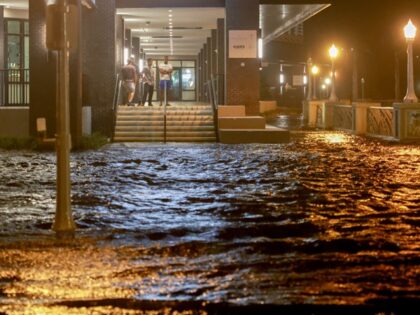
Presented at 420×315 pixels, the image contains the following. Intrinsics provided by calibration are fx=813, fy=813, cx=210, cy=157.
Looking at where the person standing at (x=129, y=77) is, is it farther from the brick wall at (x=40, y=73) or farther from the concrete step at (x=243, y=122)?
the brick wall at (x=40, y=73)

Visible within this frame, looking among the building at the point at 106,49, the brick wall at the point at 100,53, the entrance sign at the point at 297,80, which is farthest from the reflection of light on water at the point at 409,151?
the entrance sign at the point at 297,80

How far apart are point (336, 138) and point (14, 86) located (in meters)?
12.0

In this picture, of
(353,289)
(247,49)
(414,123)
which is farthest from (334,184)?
(247,49)

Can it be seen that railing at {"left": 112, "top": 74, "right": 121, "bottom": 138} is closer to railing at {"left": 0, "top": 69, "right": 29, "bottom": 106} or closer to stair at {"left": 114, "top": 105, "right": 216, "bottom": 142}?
stair at {"left": 114, "top": 105, "right": 216, "bottom": 142}

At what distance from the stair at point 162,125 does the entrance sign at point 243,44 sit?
255 centimetres

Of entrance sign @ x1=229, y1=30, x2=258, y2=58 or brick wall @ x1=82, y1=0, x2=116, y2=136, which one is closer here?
brick wall @ x1=82, y1=0, x2=116, y2=136

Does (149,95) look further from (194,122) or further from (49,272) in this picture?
(49,272)

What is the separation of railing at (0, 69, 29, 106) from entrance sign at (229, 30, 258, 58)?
7.75 metres

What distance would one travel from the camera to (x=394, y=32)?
229ft

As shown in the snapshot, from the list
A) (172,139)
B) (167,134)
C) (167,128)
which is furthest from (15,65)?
(172,139)

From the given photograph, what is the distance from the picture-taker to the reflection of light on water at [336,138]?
2747 cm

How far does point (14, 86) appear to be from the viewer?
30.2 meters

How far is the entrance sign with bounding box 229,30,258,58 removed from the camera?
3095 cm

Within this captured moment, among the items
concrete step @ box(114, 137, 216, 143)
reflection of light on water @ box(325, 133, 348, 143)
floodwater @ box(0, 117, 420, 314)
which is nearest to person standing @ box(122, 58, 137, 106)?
concrete step @ box(114, 137, 216, 143)
